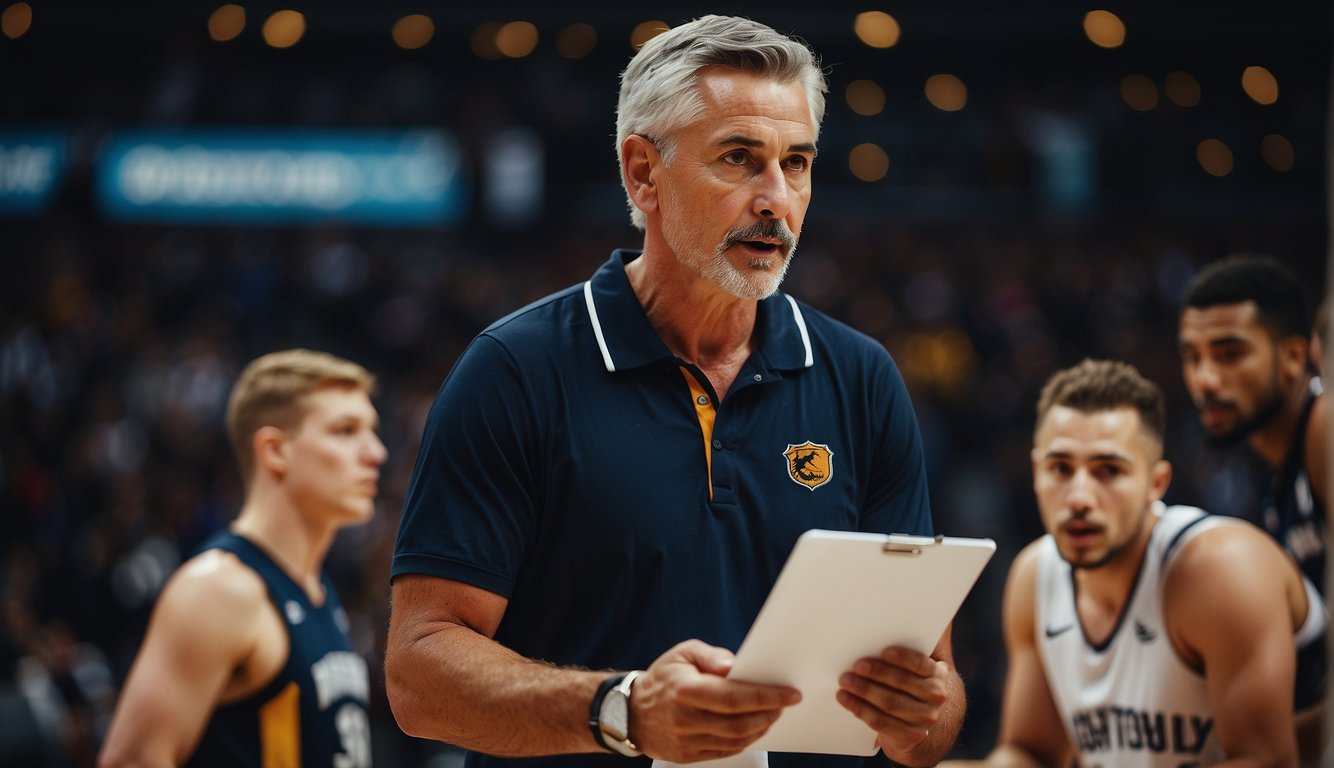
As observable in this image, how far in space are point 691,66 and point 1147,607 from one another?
2170 millimetres

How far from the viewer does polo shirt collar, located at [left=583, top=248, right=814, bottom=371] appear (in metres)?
2.54

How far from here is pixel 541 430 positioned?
2.41 m

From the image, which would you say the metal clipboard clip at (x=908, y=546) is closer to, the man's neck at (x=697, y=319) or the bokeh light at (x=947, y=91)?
the man's neck at (x=697, y=319)

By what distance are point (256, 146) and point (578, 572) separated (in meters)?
15.4

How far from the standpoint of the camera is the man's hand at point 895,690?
2098 mm

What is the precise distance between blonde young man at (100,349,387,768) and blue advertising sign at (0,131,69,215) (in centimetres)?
1353

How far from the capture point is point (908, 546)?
1.97 m

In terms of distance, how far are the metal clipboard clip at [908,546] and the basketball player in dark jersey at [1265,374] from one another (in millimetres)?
2538

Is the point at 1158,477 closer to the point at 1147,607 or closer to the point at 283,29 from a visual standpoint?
the point at 1147,607

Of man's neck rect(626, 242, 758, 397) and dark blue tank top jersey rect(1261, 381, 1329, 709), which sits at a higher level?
man's neck rect(626, 242, 758, 397)

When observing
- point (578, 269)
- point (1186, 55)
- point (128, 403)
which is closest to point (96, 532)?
point (128, 403)

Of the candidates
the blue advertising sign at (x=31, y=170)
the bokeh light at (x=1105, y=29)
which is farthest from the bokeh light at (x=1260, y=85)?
the blue advertising sign at (x=31, y=170)

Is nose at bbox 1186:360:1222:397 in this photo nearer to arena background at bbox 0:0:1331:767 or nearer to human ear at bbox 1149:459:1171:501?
human ear at bbox 1149:459:1171:501

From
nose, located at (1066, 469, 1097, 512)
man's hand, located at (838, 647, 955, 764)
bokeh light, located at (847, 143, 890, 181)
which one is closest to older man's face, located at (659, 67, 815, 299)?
man's hand, located at (838, 647, 955, 764)
